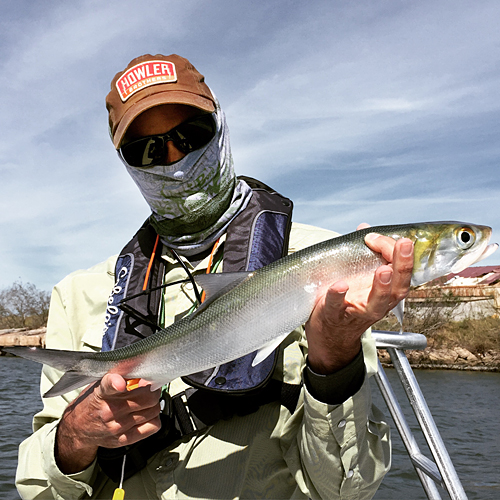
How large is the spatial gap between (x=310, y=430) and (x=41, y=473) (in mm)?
1642

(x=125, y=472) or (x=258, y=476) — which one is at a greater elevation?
(x=125, y=472)

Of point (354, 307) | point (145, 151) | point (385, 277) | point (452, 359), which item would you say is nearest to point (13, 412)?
point (145, 151)

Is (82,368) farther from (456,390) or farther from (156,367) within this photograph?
(456,390)

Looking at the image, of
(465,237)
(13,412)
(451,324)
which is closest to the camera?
(465,237)

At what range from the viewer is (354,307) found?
218cm

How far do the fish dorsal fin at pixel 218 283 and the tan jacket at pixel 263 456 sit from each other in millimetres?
660

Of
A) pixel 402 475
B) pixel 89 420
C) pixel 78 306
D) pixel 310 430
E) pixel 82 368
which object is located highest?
pixel 78 306

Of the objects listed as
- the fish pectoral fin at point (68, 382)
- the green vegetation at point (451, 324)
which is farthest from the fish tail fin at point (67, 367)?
the green vegetation at point (451, 324)

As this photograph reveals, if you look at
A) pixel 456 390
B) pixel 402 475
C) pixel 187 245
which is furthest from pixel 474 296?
pixel 187 245

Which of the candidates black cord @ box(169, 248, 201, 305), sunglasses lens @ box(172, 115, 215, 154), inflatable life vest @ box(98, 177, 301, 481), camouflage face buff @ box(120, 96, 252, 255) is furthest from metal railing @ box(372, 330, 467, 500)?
sunglasses lens @ box(172, 115, 215, 154)

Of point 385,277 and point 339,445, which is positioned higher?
point 385,277

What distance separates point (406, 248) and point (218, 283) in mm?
913

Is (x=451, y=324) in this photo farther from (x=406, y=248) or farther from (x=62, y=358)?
(x=62, y=358)

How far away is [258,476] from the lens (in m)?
2.89
